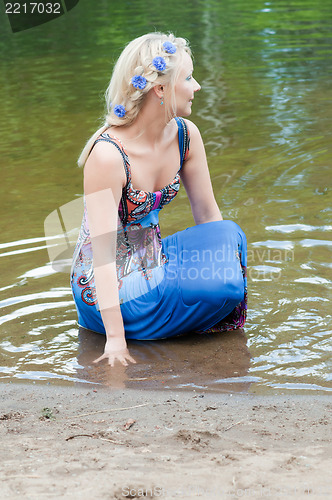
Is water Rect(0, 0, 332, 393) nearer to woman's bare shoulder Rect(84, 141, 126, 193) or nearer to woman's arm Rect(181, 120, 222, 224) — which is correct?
woman's arm Rect(181, 120, 222, 224)

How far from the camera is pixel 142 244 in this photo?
11.0ft

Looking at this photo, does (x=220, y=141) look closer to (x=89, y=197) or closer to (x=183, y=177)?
(x=183, y=177)

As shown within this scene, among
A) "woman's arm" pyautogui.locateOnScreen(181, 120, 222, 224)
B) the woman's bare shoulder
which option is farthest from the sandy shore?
"woman's arm" pyautogui.locateOnScreen(181, 120, 222, 224)

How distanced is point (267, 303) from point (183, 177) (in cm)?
76

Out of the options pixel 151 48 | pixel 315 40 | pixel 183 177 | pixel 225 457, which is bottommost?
pixel 315 40

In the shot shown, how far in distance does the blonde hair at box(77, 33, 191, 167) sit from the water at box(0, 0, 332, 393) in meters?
0.93

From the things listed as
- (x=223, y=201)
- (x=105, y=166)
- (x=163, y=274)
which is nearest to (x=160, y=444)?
(x=163, y=274)

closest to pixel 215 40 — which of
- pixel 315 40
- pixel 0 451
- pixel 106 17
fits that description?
pixel 315 40

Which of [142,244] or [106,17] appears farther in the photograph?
[106,17]

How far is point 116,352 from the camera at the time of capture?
10.2ft

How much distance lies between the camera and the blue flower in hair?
3102 millimetres

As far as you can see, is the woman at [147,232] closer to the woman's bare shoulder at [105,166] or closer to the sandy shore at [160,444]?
the woman's bare shoulder at [105,166]

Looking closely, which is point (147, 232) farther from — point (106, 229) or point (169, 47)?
point (169, 47)

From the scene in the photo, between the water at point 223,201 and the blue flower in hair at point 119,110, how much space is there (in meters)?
1.04
